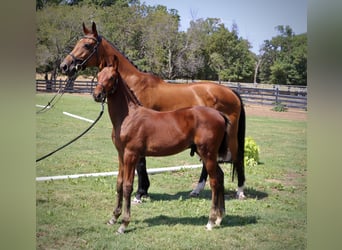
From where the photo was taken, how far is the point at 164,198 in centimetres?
304

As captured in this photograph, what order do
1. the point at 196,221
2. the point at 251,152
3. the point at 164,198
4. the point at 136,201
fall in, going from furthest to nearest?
1. the point at 251,152
2. the point at 164,198
3. the point at 136,201
4. the point at 196,221

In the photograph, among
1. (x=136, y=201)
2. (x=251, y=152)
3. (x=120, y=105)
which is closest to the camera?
(x=120, y=105)

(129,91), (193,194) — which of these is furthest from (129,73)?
(193,194)

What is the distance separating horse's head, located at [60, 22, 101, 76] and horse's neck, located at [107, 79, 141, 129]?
29cm

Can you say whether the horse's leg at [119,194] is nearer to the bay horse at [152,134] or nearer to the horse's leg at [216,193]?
the bay horse at [152,134]

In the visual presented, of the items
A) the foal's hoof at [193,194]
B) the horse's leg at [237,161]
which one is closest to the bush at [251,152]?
the horse's leg at [237,161]

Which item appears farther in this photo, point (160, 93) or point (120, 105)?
point (160, 93)

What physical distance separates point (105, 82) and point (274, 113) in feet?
4.91

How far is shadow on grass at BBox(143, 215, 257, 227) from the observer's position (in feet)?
9.11

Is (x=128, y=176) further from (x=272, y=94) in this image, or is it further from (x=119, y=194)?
(x=272, y=94)

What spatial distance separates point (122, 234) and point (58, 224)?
521 millimetres

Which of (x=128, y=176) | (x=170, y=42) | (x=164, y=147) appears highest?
(x=170, y=42)

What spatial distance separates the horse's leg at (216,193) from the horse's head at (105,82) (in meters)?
0.82

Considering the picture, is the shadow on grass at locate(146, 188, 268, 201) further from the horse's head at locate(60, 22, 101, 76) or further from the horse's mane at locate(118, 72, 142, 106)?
the horse's head at locate(60, 22, 101, 76)
